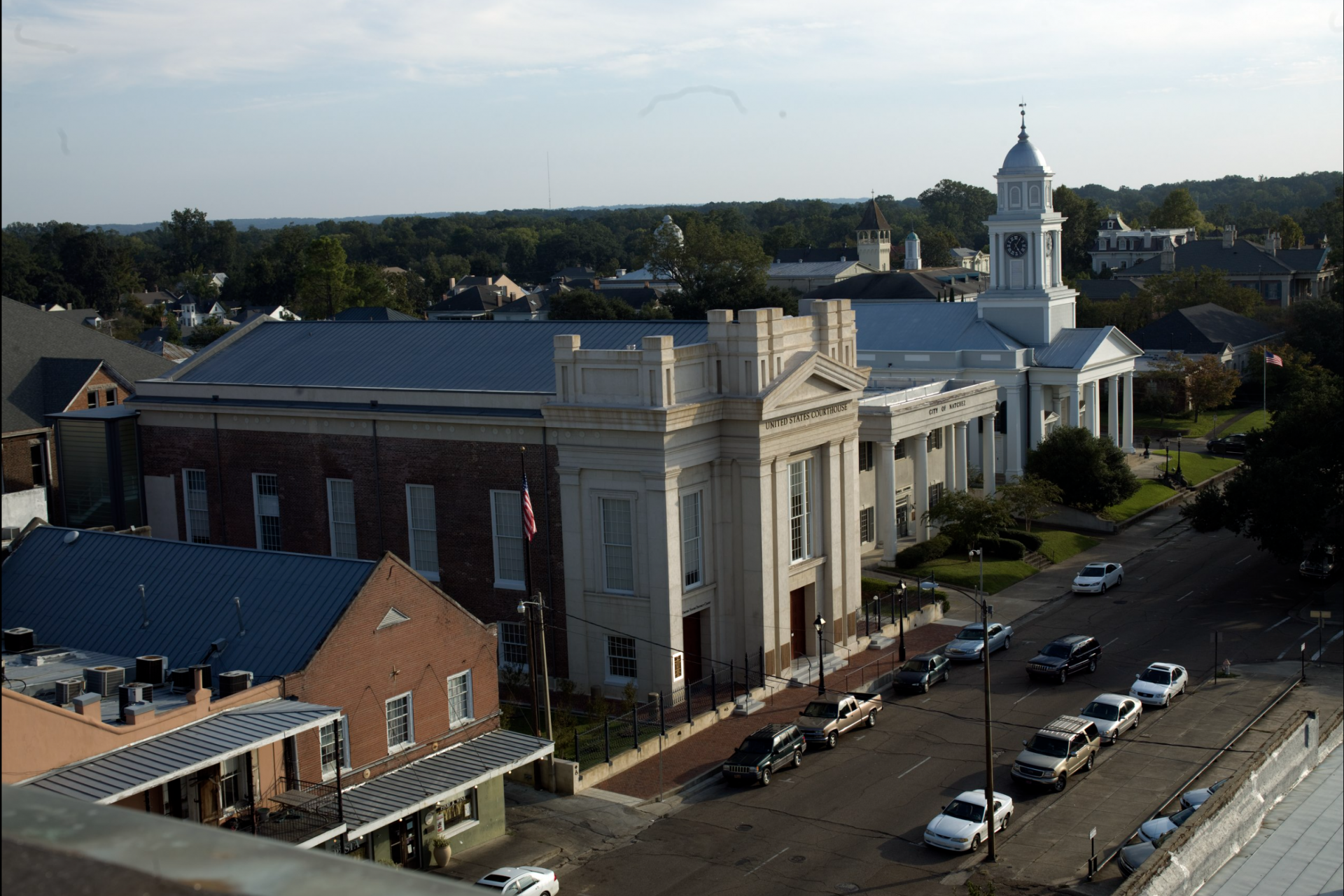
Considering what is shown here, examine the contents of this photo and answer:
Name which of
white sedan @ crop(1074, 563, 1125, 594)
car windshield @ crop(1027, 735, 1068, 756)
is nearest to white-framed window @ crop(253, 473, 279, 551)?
car windshield @ crop(1027, 735, 1068, 756)

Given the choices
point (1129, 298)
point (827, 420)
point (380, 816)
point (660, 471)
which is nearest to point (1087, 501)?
point (827, 420)

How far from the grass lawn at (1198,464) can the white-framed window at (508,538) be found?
52.5m

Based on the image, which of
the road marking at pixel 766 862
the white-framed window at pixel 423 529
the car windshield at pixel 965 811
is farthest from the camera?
the white-framed window at pixel 423 529

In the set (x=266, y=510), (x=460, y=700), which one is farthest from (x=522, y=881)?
(x=266, y=510)

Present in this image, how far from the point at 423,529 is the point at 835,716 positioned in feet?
55.0

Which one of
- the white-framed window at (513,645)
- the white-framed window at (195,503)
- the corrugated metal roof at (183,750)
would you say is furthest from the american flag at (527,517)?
the white-framed window at (195,503)

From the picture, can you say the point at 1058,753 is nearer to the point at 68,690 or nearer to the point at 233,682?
the point at 233,682

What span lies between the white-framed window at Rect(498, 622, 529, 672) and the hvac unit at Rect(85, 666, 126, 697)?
16925mm

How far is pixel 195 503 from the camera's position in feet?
179

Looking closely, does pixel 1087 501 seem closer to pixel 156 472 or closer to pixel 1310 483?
pixel 1310 483

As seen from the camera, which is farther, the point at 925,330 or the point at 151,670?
the point at 925,330

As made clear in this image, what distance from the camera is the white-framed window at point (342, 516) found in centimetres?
5016

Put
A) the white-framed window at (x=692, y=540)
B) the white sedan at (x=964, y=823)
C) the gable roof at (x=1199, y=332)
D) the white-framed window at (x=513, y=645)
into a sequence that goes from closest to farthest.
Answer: the white sedan at (x=964, y=823)
the white-framed window at (x=692, y=540)
the white-framed window at (x=513, y=645)
the gable roof at (x=1199, y=332)

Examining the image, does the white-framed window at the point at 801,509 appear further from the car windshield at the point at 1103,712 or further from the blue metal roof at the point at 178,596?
the blue metal roof at the point at 178,596
